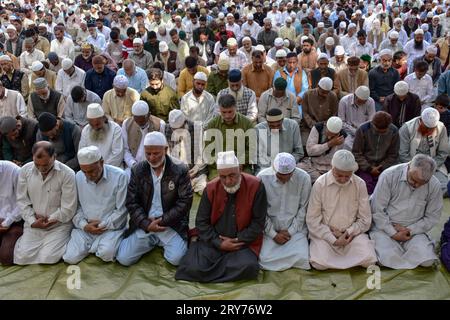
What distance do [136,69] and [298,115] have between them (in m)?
2.71

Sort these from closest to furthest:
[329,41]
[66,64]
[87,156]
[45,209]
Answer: [87,156] → [45,209] → [66,64] → [329,41]

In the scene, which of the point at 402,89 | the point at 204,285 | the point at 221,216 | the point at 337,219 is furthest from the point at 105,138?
the point at 402,89

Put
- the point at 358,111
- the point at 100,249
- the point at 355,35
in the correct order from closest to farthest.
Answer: the point at 100,249 < the point at 358,111 < the point at 355,35

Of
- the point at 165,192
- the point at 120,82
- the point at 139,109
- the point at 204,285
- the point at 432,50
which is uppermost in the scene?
the point at 432,50

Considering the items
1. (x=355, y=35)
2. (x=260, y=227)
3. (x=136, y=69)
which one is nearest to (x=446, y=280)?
(x=260, y=227)

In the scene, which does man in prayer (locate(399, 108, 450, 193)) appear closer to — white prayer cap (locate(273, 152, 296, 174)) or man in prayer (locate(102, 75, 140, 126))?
white prayer cap (locate(273, 152, 296, 174))

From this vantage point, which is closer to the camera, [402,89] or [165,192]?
[165,192]

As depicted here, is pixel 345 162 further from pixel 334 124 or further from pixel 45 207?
pixel 45 207

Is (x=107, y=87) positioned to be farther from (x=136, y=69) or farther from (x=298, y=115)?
(x=298, y=115)

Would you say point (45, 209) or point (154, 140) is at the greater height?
point (154, 140)

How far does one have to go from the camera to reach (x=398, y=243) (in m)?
3.81

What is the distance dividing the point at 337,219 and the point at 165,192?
1.45m

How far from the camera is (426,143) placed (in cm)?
500

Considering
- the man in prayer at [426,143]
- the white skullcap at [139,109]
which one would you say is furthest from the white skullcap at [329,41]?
the white skullcap at [139,109]
